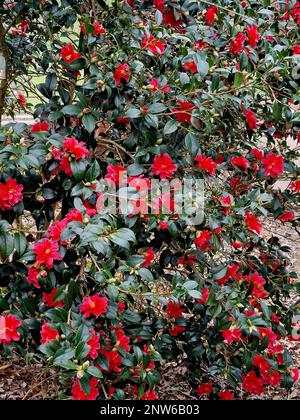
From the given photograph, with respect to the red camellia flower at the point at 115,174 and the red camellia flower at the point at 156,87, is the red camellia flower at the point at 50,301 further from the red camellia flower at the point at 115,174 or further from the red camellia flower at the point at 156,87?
the red camellia flower at the point at 156,87

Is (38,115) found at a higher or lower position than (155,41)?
lower

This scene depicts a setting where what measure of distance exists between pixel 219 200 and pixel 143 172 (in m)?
0.27

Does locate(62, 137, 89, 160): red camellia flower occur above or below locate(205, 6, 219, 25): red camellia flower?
below

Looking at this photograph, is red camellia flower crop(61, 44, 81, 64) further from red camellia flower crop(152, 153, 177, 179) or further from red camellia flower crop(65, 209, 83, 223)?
red camellia flower crop(65, 209, 83, 223)

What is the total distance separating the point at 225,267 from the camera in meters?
1.63

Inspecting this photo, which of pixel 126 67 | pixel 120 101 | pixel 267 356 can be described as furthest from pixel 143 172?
pixel 267 356

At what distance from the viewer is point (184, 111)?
4.77 ft

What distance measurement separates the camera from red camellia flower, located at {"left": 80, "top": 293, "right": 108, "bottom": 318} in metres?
1.20

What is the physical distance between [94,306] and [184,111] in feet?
1.89

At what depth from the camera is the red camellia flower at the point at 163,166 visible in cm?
144

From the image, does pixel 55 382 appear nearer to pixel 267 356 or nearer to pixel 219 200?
pixel 267 356

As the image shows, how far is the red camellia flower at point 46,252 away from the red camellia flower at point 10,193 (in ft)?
0.46

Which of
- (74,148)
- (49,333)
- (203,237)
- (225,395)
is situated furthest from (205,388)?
(74,148)

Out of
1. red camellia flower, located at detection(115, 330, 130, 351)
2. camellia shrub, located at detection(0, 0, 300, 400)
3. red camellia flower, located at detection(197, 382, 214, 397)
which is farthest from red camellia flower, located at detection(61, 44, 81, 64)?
red camellia flower, located at detection(197, 382, 214, 397)
